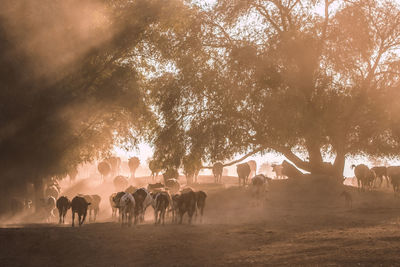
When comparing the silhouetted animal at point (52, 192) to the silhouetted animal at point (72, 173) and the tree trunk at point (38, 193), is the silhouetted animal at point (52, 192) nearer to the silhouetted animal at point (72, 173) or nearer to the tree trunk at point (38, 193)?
the silhouetted animal at point (72, 173)

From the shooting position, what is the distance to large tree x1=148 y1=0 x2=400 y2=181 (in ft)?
101

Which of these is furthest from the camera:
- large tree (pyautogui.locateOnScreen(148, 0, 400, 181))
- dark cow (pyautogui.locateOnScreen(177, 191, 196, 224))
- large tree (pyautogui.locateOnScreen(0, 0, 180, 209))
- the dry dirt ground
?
large tree (pyautogui.locateOnScreen(148, 0, 400, 181))

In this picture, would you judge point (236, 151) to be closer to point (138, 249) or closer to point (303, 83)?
point (303, 83)

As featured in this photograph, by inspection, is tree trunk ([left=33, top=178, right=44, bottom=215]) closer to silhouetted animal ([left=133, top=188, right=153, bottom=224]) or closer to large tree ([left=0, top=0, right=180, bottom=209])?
large tree ([left=0, top=0, right=180, bottom=209])

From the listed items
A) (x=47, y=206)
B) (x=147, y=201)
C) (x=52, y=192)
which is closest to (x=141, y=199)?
(x=147, y=201)

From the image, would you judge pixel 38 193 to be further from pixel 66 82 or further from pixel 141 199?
pixel 141 199

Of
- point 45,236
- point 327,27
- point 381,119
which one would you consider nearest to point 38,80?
point 45,236

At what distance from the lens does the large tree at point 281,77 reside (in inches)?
1211

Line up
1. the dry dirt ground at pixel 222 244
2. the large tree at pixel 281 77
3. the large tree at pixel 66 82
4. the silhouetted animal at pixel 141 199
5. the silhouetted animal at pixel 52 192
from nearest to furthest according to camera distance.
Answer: the dry dirt ground at pixel 222 244, the large tree at pixel 66 82, the silhouetted animal at pixel 141 199, the large tree at pixel 281 77, the silhouetted animal at pixel 52 192

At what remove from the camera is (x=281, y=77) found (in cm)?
3128

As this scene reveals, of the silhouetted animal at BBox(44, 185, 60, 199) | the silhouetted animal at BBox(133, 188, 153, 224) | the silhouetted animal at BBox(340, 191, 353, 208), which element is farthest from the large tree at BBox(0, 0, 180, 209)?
the silhouetted animal at BBox(340, 191, 353, 208)

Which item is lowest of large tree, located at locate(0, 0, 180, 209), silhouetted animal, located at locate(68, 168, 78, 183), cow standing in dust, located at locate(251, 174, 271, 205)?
cow standing in dust, located at locate(251, 174, 271, 205)

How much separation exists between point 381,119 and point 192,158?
12.5 metres

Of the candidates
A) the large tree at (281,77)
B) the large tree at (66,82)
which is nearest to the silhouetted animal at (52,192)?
the large tree at (66,82)
